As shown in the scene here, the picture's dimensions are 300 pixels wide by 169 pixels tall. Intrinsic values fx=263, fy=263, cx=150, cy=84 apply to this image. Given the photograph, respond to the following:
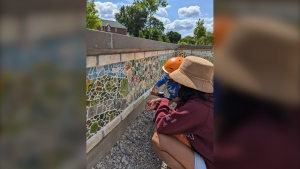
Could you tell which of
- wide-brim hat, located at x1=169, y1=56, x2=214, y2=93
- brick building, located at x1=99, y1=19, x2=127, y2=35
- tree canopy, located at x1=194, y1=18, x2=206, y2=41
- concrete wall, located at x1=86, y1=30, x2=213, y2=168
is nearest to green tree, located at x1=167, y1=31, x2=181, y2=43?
brick building, located at x1=99, y1=19, x2=127, y2=35

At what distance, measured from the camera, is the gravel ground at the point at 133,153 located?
261cm

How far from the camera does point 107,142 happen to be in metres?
2.69

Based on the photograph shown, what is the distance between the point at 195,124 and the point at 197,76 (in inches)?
14.7

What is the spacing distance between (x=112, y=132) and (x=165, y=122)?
35.1 inches

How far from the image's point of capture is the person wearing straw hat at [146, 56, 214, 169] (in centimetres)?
193

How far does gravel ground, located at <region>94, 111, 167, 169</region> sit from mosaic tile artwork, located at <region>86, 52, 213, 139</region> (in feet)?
1.08

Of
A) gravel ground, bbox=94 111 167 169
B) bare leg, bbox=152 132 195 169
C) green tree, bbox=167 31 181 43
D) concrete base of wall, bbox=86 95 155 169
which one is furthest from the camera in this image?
green tree, bbox=167 31 181 43

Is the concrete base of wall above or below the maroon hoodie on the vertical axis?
below

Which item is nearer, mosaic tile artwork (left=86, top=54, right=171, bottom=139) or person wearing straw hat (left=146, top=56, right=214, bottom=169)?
person wearing straw hat (left=146, top=56, right=214, bottom=169)
